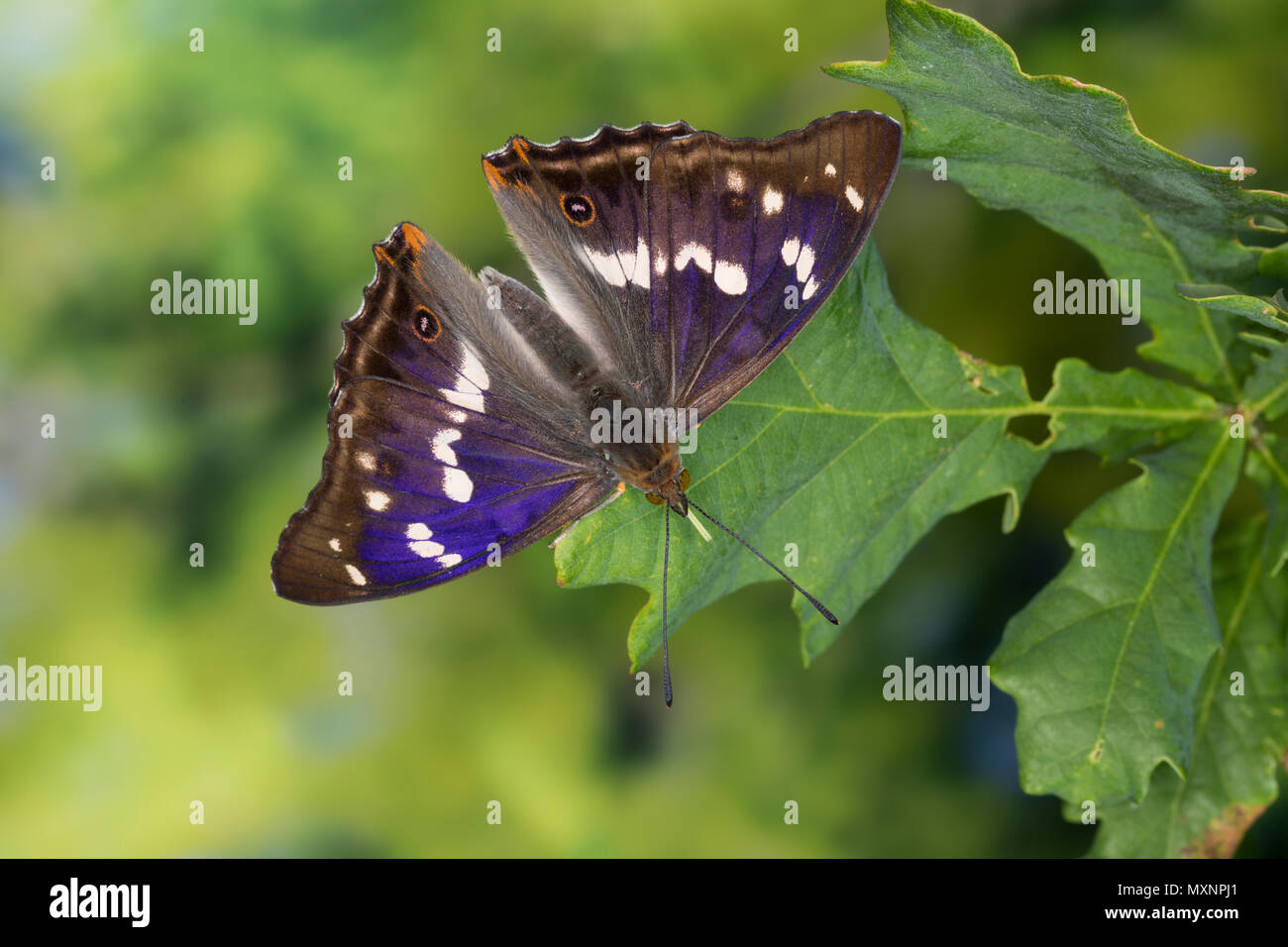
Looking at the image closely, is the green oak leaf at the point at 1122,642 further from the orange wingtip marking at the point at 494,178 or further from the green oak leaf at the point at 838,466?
the orange wingtip marking at the point at 494,178

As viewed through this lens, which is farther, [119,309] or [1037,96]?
[119,309]

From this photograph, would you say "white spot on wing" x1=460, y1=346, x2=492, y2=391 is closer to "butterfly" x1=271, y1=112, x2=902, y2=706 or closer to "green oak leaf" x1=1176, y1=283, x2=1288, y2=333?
"butterfly" x1=271, y1=112, x2=902, y2=706

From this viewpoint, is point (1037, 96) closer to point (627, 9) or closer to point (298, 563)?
point (627, 9)

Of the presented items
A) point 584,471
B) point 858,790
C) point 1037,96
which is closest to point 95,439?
point 584,471

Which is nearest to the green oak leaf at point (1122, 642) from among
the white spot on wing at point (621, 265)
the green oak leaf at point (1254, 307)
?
the green oak leaf at point (1254, 307)

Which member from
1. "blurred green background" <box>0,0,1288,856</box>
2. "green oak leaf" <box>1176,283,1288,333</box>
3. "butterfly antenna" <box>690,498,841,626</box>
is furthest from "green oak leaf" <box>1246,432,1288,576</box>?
"butterfly antenna" <box>690,498,841,626</box>

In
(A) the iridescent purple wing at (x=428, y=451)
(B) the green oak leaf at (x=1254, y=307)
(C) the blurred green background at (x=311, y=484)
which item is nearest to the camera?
(B) the green oak leaf at (x=1254, y=307)

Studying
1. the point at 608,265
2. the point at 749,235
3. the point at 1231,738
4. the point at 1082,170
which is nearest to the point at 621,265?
the point at 608,265
